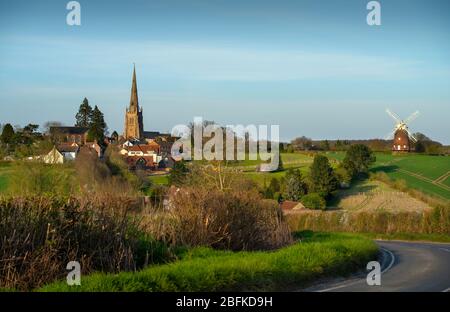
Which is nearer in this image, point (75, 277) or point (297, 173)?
point (75, 277)

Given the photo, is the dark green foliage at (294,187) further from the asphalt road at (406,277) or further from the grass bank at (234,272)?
the grass bank at (234,272)

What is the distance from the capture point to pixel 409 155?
92750 mm

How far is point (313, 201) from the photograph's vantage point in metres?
61.2

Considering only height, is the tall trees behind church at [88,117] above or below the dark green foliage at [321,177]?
above

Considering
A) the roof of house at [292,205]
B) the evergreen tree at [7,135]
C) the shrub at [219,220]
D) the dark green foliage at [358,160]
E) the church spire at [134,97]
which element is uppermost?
the church spire at [134,97]

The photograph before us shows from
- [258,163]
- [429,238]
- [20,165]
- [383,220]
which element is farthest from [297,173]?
[20,165]

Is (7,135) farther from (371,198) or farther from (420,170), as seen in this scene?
(420,170)

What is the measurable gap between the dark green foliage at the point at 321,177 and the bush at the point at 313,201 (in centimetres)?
224

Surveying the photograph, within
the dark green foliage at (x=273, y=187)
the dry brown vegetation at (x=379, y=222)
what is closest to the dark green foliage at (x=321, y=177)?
the dark green foliage at (x=273, y=187)

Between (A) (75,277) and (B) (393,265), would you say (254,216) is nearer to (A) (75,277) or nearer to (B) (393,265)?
(B) (393,265)

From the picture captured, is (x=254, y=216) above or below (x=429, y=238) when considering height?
above

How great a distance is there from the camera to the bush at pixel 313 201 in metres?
60.9
